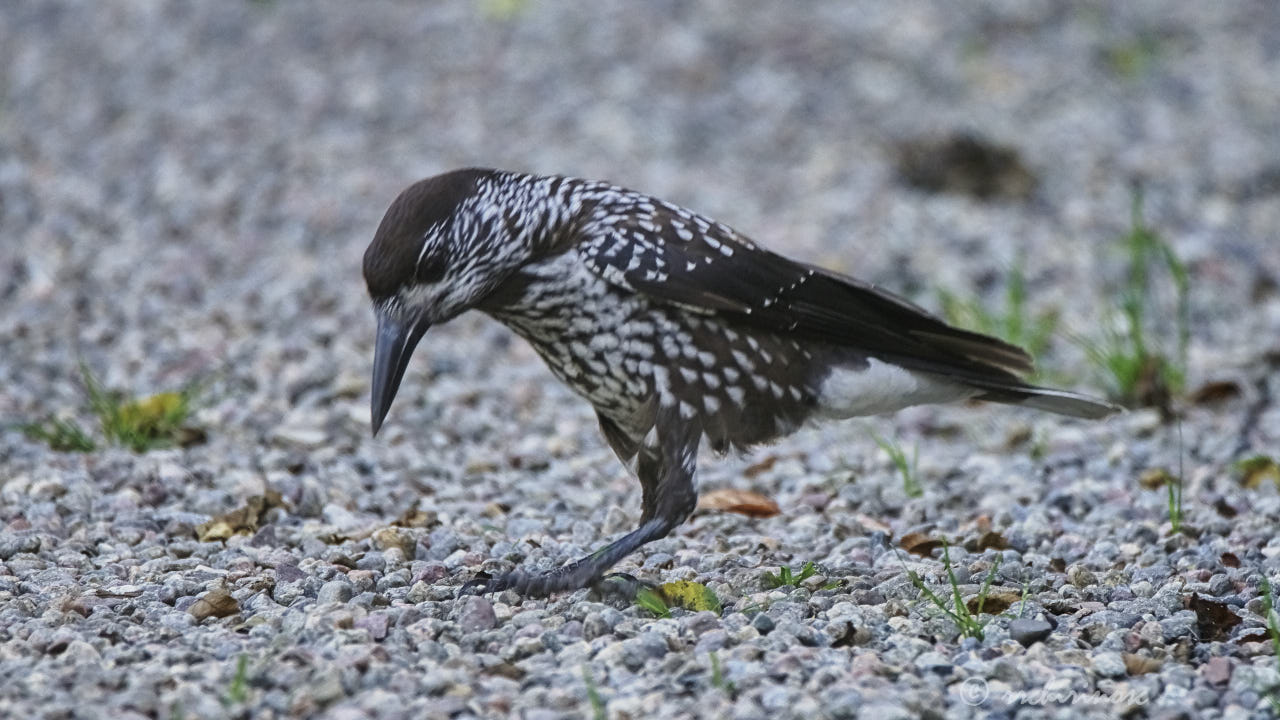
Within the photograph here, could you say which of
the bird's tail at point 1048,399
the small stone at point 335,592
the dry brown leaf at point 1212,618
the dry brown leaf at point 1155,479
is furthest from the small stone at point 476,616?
the dry brown leaf at point 1155,479

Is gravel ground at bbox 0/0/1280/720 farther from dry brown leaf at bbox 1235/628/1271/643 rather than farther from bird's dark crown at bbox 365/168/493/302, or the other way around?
bird's dark crown at bbox 365/168/493/302

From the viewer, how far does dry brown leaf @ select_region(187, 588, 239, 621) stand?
3.78m

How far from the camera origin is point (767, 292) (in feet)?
Answer: 14.9

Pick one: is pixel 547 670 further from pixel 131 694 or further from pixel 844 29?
pixel 844 29

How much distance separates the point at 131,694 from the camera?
3232mm

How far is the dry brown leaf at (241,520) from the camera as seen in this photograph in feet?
15.1

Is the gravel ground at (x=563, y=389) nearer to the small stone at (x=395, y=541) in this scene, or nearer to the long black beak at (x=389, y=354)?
the small stone at (x=395, y=541)

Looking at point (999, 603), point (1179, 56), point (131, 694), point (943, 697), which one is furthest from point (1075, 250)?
point (131, 694)

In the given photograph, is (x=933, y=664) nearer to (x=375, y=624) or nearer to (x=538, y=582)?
(x=538, y=582)

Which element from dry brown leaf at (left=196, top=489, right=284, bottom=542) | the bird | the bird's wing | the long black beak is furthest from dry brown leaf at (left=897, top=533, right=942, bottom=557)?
dry brown leaf at (left=196, top=489, right=284, bottom=542)

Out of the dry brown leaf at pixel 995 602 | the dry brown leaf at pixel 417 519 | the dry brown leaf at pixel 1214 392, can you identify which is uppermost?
the dry brown leaf at pixel 1214 392

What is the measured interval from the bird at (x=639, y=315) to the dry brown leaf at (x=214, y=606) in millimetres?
595

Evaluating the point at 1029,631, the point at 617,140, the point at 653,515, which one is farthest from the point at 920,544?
the point at 617,140

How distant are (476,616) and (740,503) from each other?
1.52m
